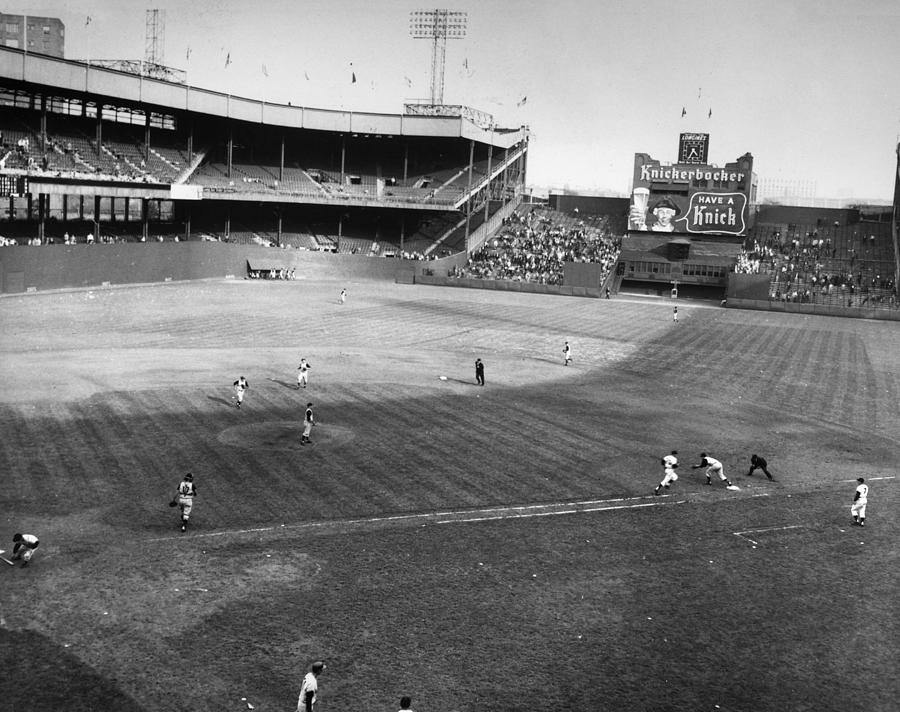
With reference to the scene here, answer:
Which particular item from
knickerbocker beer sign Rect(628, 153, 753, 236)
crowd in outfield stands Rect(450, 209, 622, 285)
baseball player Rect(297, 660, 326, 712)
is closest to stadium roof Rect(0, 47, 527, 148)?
crowd in outfield stands Rect(450, 209, 622, 285)

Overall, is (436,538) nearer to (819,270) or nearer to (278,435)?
(278,435)

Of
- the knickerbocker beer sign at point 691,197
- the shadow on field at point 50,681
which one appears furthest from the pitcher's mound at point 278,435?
the knickerbocker beer sign at point 691,197

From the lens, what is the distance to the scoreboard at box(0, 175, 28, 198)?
188 ft

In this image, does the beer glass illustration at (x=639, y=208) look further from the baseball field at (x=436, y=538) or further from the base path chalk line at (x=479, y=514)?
the base path chalk line at (x=479, y=514)

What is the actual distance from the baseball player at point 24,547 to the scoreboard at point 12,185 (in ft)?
155

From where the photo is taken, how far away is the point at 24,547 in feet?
56.6

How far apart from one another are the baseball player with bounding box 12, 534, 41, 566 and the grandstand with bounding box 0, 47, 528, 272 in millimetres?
48874

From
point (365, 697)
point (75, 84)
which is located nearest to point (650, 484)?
point (365, 697)

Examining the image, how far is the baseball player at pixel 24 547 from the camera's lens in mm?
17156

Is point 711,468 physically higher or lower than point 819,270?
lower

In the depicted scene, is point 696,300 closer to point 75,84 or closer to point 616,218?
point 616,218

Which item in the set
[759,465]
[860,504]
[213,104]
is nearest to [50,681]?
[860,504]

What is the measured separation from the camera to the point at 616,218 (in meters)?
108

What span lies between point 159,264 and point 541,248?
4329 cm
